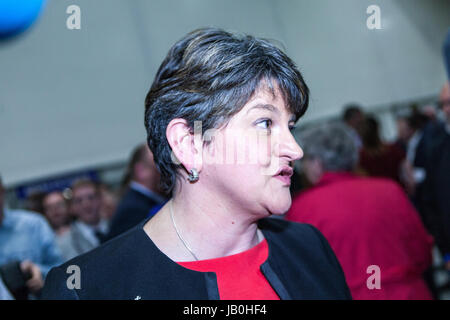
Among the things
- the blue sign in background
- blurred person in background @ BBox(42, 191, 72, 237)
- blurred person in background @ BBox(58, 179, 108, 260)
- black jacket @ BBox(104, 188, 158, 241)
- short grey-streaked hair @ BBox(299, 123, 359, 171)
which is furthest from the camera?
the blue sign in background

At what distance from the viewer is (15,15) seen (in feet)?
6.33

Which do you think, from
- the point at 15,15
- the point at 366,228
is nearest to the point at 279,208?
the point at 366,228

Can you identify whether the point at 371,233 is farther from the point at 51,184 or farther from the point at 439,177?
the point at 51,184

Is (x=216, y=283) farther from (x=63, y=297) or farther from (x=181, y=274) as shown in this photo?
(x=63, y=297)

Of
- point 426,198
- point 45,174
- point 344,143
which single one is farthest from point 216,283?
point 45,174

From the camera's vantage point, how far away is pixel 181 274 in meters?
1.12

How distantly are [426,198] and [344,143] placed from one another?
1.13 metres

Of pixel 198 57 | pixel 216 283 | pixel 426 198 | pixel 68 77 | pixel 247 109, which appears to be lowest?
pixel 426 198

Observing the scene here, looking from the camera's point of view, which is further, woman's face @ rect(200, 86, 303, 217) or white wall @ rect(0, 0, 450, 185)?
white wall @ rect(0, 0, 450, 185)

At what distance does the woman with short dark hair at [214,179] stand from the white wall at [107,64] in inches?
208

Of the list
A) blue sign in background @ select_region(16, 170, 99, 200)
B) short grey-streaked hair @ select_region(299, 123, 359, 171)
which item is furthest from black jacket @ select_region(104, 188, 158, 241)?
blue sign in background @ select_region(16, 170, 99, 200)

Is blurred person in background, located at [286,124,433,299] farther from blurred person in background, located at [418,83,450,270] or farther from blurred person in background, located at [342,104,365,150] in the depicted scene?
blurred person in background, located at [342,104,365,150]

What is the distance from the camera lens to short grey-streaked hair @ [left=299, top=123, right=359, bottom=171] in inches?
90.0

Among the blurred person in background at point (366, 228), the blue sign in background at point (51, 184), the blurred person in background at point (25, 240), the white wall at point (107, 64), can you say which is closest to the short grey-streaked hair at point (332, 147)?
the blurred person in background at point (366, 228)
